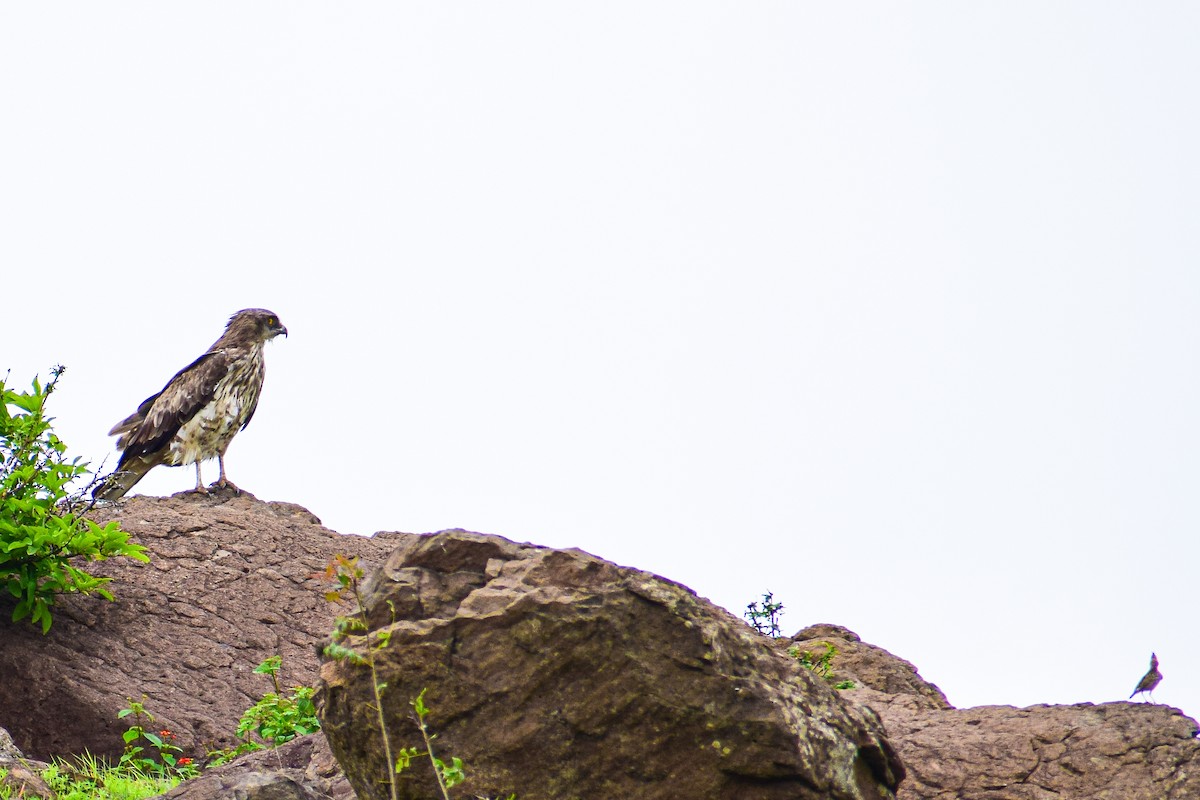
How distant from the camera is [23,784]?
23.4 feet

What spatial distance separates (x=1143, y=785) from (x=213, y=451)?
10.5 m

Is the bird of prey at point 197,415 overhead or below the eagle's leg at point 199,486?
overhead

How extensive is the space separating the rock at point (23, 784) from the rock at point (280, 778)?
0.87 metres

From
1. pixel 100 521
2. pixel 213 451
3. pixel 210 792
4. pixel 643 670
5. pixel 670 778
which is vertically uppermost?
pixel 213 451

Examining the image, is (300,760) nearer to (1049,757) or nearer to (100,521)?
(1049,757)

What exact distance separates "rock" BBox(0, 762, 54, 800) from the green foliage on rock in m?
2.88

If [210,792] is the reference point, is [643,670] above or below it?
above

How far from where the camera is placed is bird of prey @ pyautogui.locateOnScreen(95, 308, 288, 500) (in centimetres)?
1423

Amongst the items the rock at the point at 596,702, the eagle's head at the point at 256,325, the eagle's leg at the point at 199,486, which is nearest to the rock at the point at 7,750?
the rock at the point at 596,702

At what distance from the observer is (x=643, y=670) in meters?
5.14

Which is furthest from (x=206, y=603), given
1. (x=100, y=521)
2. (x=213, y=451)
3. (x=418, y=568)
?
(x=418, y=568)

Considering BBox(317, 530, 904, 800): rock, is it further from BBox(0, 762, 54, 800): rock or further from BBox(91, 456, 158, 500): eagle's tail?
BBox(91, 456, 158, 500): eagle's tail

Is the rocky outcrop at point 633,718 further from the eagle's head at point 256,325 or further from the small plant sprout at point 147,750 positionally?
the eagle's head at point 256,325

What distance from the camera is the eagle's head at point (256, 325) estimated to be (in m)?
15.1
